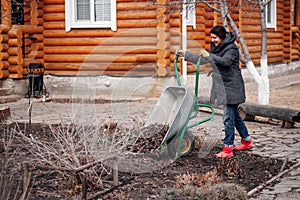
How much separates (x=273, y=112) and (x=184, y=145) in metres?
2.90

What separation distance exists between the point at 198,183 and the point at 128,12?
910 cm

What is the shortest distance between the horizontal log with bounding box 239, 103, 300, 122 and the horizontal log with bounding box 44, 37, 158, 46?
4.45 m

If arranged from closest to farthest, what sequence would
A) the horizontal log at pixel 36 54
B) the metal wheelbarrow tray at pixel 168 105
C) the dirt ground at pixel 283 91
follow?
1. the metal wheelbarrow tray at pixel 168 105
2. the dirt ground at pixel 283 91
3. the horizontal log at pixel 36 54

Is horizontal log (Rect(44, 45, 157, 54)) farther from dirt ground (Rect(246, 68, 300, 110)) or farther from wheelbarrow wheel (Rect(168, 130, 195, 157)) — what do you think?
wheelbarrow wheel (Rect(168, 130, 195, 157))

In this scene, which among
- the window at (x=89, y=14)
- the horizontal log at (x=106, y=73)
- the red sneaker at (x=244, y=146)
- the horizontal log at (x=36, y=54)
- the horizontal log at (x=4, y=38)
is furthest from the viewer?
the horizontal log at (x=36, y=54)

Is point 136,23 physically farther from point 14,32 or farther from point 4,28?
point 4,28

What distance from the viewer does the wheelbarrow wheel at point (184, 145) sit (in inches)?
277

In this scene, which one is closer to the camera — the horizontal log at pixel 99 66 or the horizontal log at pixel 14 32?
the horizontal log at pixel 14 32

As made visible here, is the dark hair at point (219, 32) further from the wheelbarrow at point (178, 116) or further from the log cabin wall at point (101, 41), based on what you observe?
the log cabin wall at point (101, 41)

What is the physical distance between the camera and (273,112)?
31.4 ft

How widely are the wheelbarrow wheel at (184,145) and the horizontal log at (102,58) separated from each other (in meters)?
7.03

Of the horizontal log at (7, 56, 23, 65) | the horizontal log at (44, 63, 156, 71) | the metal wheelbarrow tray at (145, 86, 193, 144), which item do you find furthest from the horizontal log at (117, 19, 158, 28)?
the metal wheelbarrow tray at (145, 86, 193, 144)

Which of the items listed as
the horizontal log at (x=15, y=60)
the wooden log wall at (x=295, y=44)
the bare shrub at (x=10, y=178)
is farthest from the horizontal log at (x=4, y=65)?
the wooden log wall at (x=295, y=44)

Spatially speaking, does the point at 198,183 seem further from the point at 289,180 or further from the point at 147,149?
the point at 147,149
